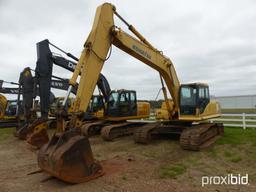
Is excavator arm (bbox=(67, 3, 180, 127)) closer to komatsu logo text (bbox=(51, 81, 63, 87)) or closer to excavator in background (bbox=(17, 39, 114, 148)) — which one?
excavator in background (bbox=(17, 39, 114, 148))

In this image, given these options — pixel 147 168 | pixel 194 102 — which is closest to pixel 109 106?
pixel 194 102

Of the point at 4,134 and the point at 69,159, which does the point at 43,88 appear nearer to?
the point at 4,134

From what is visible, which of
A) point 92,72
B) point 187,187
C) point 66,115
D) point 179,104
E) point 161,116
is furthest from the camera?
point 161,116

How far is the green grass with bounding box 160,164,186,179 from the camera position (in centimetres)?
645

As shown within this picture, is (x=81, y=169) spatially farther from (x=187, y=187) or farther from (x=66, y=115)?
(x=187, y=187)

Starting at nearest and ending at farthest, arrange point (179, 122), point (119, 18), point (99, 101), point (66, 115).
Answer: point (66, 115)
point (119, 18)
point (179, 122)
point (99, 101)

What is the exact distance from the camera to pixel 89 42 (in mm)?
7242

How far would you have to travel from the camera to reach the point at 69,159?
5621 mm

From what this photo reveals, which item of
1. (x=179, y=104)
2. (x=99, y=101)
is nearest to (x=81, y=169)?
(x=179, y=104)

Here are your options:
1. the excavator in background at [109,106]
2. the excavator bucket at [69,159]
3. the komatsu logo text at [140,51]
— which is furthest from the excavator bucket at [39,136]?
the komatsu logo text at [140,51]

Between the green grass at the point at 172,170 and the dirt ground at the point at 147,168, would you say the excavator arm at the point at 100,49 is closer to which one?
the dirt ground at the point at 147,168

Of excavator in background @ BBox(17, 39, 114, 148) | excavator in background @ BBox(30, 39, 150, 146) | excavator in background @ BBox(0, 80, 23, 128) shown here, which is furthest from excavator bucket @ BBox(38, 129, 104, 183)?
excavator in background @ BBox(0, 80, 23, 128)

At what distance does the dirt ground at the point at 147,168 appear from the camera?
5.76 metres

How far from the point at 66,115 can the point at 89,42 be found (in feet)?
7.09
